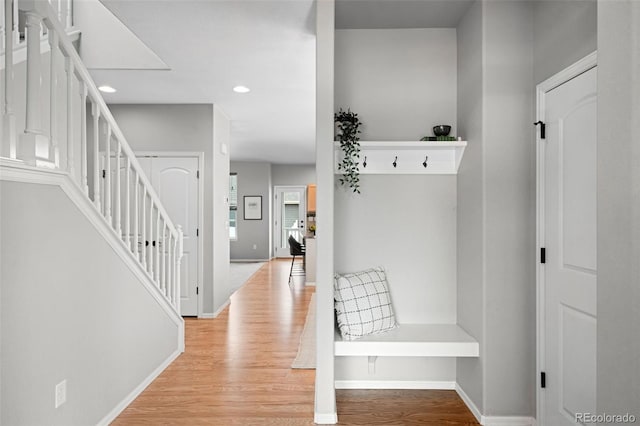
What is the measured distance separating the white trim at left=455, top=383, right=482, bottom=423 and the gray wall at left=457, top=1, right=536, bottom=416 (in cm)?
9

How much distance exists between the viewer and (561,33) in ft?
7.32

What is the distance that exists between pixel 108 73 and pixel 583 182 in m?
4.09

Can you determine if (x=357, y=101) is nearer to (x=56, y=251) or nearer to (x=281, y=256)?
(x=56, y=251)

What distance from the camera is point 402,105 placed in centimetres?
303

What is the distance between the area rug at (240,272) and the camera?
7746mm

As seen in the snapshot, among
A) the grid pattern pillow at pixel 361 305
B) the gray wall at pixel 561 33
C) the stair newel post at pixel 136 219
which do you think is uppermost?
the gray wall at pixel 561 33

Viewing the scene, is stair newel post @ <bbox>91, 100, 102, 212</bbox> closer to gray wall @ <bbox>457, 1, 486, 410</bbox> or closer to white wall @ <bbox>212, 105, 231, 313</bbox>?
gray wall @ <bbox>457, 1, 486, 410</bbox>

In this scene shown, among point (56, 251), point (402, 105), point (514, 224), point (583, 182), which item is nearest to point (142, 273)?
point (56, 251)

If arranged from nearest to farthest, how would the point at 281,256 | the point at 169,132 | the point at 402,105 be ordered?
the point at 402,105, the point at 169,132, the point at 281,256

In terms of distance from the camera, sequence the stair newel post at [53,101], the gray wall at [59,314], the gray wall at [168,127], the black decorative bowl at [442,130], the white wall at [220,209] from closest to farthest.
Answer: the gray wall at [59,314] → the stair newel post at [53,101] → the black decorative bowl at [442,130] → the gray wall at [168,127] → the white wall at [220,209]

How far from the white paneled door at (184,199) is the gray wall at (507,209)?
12.1 feet

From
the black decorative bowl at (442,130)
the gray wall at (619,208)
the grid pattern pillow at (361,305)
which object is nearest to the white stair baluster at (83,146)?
the grid pattern pillow at (361,305)

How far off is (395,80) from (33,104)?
2.23 meters

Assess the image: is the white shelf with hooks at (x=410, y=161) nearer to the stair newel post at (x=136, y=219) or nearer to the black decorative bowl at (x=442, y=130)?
the black decorative bowl at (x=442, y=130)
